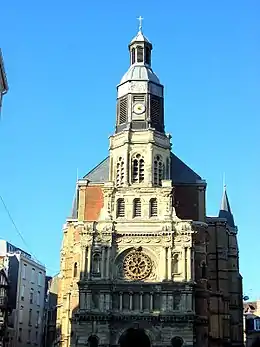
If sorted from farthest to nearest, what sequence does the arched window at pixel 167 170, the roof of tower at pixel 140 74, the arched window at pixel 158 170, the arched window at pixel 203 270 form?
1. the roof of tower at pixel 140 74
2. the arched window at pixel 167 170
3. the arched window at pixel 158 170
4. the arched window at pixel 203 270

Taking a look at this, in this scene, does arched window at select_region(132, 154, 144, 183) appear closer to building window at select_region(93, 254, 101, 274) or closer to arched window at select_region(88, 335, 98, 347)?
building window at select_region(93, 254, 101, 274)

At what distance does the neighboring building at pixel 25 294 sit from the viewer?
7250 cm

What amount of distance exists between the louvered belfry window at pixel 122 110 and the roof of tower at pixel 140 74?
2027mm

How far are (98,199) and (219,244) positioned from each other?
1225cm

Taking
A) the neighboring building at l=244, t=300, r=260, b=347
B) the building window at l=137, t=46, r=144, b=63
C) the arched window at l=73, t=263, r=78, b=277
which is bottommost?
the neighboring building at l=244, t=300, r=260, b=347

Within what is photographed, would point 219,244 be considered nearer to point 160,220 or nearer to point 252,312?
point 160,220

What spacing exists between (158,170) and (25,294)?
977 inches

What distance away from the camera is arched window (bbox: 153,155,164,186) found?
59812 mm

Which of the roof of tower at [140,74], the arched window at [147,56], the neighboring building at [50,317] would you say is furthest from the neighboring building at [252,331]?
the arched window at [147,56]

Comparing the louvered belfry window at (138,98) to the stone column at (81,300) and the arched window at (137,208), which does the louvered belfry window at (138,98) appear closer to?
the arched window at (137,208)

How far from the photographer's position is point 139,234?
185ft

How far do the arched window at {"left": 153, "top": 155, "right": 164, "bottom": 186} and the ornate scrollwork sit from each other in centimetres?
708

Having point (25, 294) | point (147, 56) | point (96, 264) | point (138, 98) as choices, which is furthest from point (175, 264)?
point (25, 294)

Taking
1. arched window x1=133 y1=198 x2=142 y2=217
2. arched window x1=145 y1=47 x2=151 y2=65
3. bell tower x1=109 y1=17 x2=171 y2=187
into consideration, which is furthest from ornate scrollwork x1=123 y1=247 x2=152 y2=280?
arched window x1=145 y1=47 x2=151 y2=65
